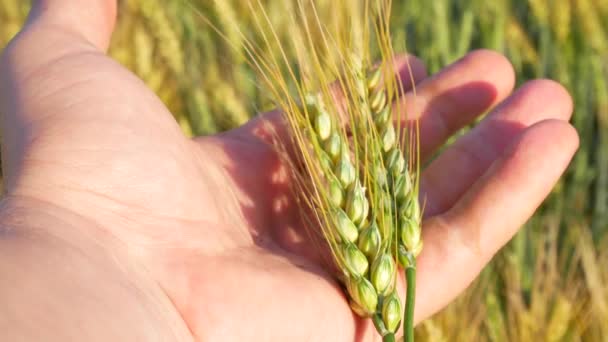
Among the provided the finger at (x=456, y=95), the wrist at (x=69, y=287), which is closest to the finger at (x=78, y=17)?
the wrist at (x=69, y=287)

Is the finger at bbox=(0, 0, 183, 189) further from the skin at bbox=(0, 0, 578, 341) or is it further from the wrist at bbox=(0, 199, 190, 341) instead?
Result: the wrist at bbox=(0, 199, 190, 341)

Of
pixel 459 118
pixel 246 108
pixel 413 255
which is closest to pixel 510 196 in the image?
pixel 413 255

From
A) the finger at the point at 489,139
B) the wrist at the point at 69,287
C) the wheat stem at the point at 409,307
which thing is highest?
the wrist at the point at 69,287

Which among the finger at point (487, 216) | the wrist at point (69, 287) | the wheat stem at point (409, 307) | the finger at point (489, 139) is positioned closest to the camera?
the wrist at point (69, 287)

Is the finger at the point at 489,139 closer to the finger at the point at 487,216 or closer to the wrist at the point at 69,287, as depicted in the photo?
the finger at the point at 487,216

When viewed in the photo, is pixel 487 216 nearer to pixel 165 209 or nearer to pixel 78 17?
pixel 165 209

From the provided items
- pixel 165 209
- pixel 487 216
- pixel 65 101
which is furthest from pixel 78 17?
pixel 487 216
